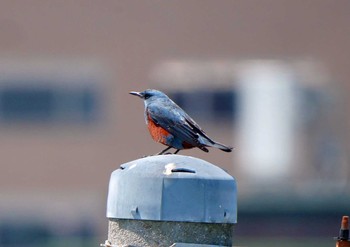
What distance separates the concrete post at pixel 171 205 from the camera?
3.44 metres

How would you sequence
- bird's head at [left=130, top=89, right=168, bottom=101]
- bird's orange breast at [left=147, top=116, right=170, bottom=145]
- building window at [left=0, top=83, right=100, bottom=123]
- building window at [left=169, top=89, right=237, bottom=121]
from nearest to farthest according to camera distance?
bird's orange breast at [left=147, top=116, right=170, bottom=145] < bird's head at [left=130, top=89, right=168, bottom=101] < building window at [left=169, top=89, right=237, bottom=121] < building window at [left=0, top=83, right=100, bottom=123]

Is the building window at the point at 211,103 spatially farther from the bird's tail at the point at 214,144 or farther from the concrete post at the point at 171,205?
the concrete post at the point at 171,205

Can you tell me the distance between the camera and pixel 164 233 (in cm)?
344

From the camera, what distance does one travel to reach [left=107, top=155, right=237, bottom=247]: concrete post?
344cm

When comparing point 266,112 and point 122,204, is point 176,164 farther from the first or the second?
point 266,112

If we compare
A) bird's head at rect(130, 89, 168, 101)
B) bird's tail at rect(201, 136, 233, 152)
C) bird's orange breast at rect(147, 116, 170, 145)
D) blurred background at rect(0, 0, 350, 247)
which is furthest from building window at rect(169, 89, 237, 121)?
bird's tail at rect(201, 136, 233, 152)

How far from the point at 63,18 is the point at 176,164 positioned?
2114cm

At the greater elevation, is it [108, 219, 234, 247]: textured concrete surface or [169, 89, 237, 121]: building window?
[169, 89, 237, 121]: building window

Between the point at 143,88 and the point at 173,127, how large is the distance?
18.1 meters

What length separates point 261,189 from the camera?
72.4 feet

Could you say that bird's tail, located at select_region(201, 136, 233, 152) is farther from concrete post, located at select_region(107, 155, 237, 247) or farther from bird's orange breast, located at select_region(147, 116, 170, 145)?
concrete post, located at select_region(107, 155, 237, 247)

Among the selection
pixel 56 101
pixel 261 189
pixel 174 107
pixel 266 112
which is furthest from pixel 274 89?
pixel 174 107

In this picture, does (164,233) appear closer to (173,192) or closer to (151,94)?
(173,192)

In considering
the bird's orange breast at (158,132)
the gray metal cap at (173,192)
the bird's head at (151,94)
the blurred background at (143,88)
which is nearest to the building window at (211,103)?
the blurred background at (143,88)
